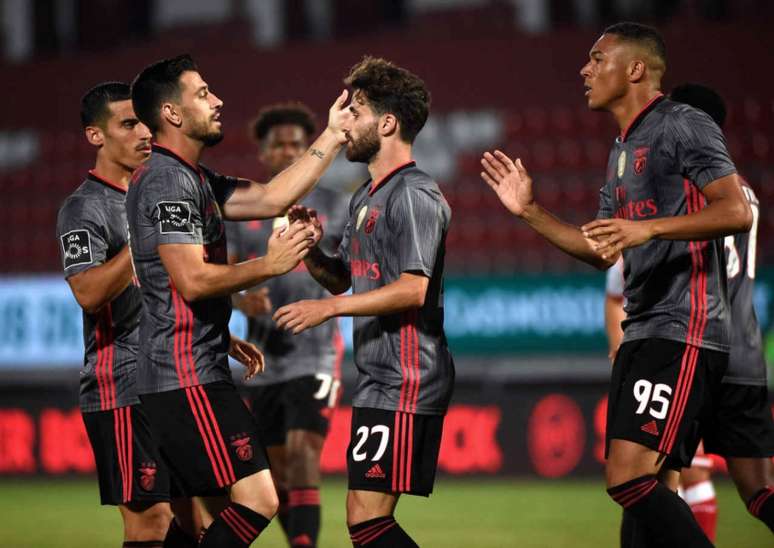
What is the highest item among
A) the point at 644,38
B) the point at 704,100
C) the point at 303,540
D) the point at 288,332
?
the point at 644,38

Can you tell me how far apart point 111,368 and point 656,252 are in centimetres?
220

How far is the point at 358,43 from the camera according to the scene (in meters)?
15.0

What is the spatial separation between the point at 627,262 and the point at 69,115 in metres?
12.7

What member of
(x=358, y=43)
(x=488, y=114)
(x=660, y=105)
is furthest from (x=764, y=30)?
(x=660, y=105)

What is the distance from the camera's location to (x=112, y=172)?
5.02m

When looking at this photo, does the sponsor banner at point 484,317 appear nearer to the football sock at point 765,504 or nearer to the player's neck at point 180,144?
the football sock at point 765,504

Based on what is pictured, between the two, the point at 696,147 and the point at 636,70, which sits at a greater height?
the point at 636,70

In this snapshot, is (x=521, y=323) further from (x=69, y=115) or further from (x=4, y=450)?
(x=69, y=115)

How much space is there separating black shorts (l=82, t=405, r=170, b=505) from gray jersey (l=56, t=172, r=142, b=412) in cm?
6

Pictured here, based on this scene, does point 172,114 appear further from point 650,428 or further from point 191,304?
point 650,428

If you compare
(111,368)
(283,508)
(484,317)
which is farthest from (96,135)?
(484,317)

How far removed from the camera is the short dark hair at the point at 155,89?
4.34 meters

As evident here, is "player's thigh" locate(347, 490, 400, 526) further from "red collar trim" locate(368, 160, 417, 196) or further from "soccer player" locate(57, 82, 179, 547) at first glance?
"red collar trim" locate(368, 160, 417, 196)

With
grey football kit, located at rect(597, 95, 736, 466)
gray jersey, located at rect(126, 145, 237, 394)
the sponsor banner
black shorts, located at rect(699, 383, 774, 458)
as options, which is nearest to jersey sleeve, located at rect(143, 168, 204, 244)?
gray jersey, located at rect(126, 145, 237, 394)
